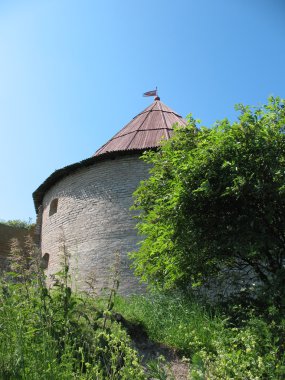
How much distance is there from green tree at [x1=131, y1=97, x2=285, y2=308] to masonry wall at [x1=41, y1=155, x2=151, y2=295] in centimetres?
416

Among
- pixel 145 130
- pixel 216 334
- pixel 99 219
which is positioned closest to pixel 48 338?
pixel 216 334

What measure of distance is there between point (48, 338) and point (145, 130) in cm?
1059

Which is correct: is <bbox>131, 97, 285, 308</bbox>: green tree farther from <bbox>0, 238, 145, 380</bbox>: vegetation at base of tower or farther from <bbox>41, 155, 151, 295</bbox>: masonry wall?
<bbox>41, 155, 151, 295</bbox>: masonry wall

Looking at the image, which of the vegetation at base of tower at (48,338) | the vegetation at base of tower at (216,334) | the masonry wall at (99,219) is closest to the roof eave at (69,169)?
the masonry wall at (99,219)

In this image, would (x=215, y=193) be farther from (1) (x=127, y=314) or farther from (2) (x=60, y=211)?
(2) (x=60, y=211)

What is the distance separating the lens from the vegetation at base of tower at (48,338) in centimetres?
285

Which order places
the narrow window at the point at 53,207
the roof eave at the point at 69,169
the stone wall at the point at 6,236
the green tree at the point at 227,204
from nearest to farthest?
the green tree at the point at 227,204 → the roof eave at the point at 69,169 → the narrow window at the point at 53,207 → the stone wall at the point at 6,236

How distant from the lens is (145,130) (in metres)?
13.2

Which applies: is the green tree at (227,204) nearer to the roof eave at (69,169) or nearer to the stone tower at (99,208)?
the stone tower at (99,208)

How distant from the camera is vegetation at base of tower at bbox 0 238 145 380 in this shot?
2.85 meters

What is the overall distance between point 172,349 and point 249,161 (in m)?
2.61

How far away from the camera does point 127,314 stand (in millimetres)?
6176

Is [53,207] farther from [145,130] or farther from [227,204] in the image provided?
[227,204]

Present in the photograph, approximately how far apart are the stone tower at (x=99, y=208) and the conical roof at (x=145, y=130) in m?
0.03
